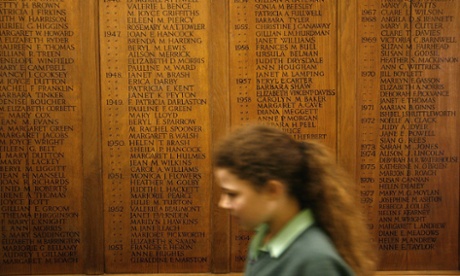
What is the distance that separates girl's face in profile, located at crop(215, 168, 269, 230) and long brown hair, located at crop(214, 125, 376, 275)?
0.08 ft

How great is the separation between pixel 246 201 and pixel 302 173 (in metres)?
0.18

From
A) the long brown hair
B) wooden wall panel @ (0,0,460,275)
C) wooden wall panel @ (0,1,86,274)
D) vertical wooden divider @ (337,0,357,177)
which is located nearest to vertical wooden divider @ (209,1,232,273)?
wooden wall panel @ (0,0,460,275)

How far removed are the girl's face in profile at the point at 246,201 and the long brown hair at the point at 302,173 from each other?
23 mm

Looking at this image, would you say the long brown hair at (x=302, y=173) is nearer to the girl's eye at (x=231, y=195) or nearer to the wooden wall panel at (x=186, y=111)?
the girl's eye at (x=231, y=195)

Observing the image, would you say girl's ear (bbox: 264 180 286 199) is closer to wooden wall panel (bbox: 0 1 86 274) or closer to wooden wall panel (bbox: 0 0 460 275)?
wooden wall panel (bbox: 0 0 460 275)

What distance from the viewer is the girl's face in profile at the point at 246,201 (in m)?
1.45

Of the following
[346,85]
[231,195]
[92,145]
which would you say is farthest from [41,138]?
[231,195]

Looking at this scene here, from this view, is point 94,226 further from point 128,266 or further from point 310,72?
point 310,72

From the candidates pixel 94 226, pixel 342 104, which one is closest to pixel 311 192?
pixel 342 104

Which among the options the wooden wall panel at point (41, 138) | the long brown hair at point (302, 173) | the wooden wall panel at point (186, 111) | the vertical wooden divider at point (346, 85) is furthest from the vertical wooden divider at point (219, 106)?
the long brown hair at point (302, 173)

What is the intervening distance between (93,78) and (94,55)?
165 mm

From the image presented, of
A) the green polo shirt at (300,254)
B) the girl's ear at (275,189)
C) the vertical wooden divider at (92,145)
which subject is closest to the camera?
the green polo shirt at (300,254)

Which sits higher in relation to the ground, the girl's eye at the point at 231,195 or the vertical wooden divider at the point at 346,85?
the vertical wooden divider at the point at 346,85

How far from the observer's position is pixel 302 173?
1.49 metres
